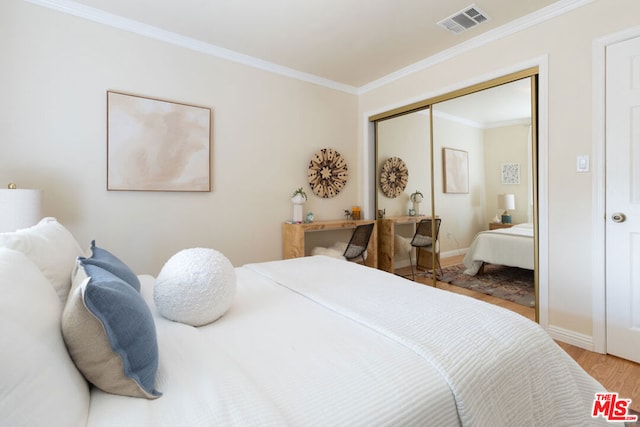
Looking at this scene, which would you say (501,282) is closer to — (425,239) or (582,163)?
(425,239)

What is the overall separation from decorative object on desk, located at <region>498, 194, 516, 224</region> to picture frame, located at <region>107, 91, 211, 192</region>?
2.70m

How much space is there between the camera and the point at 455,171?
10.5ft

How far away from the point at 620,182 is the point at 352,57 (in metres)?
2.46

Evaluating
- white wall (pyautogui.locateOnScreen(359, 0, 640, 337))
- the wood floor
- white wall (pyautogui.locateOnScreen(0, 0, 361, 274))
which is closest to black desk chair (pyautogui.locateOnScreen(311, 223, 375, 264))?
white wall (pyautogui.locateOnScreen(0, 0, 361, 274))

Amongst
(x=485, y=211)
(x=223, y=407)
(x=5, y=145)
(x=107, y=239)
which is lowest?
(x=223, y=407)

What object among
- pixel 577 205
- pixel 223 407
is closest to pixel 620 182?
pixel 577 205

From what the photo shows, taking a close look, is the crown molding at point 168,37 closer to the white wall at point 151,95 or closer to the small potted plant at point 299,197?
the white wall at point 151,95

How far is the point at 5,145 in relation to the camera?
2.16 metres

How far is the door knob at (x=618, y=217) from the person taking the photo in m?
2.06

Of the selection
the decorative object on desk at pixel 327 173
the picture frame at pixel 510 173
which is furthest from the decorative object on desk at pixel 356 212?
the picture frame at pixel 510 173

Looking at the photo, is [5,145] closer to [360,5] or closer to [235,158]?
[235,158]

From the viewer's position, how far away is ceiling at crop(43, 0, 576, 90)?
2.35 meters

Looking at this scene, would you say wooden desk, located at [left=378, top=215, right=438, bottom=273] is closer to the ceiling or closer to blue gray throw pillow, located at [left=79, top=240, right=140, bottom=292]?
the ceiling

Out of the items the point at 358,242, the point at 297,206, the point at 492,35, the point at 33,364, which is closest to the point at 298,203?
the point at 297,206
